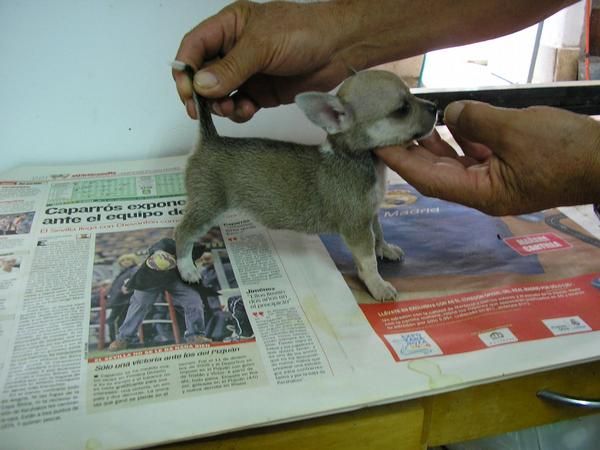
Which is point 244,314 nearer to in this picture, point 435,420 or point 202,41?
point 435,420

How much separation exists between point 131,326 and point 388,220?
60 centimetres

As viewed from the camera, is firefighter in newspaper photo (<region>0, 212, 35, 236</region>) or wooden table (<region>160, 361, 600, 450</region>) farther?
firefighter in newspaper photo (<region>0, 212, 35, 236</region>)

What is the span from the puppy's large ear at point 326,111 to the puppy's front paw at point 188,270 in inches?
13.2

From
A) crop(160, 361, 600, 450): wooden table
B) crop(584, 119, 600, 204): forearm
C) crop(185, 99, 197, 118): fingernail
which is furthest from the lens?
crop(185, 99, 197, 118): fingernail

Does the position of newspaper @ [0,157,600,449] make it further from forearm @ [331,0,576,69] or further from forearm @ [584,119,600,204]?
forearm @ [331,0,576,69]

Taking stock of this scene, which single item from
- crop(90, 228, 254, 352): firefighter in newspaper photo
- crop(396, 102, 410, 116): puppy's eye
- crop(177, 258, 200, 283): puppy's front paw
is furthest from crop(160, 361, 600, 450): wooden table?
crop(396, 102, 410, 116): puppy's eye

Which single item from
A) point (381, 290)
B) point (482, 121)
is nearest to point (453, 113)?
point (482, 121)

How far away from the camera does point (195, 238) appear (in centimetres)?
104

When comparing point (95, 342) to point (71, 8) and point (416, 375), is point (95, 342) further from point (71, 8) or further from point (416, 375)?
point (71, 8)

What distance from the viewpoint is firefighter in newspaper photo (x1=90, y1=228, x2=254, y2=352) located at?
0.86m

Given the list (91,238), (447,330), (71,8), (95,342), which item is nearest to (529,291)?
(447,330)

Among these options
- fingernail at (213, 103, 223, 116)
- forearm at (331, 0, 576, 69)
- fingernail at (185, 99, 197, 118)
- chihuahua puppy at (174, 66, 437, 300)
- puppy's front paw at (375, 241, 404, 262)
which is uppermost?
forearm at (331, 0, 576, 69)

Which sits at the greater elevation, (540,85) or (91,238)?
(540,85)

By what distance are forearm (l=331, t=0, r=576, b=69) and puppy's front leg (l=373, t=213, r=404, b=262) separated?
359mm
